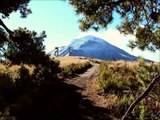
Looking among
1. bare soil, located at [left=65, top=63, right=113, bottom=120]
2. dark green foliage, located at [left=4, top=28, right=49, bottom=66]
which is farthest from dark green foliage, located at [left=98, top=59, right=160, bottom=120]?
dark green foliage, located at [left=4, top=28, right=49, bottom=66]

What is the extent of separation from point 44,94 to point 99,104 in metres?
3.18

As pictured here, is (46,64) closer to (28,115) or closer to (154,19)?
(28,115)

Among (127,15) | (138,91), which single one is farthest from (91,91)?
(127,15)

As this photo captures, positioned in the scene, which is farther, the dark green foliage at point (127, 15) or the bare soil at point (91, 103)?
the bare soil at point (91, 103)

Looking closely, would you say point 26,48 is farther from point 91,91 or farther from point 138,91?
point 138,91

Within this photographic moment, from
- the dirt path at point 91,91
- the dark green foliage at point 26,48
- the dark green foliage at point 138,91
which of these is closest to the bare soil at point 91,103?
the dirt path at point 91,91

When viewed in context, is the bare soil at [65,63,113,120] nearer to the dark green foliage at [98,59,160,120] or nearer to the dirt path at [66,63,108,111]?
the dirt path at [66,63,108,111]

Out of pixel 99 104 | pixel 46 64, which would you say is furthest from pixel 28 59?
pixel 99 104

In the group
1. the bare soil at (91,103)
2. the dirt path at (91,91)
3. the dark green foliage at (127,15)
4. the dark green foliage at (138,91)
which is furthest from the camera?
the dirt path at (91,91)

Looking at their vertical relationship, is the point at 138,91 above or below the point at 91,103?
above

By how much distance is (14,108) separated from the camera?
14.1 metres

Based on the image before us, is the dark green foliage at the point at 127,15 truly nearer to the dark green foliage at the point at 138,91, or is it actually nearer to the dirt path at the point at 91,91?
the dark green foliage at the point at 138,91

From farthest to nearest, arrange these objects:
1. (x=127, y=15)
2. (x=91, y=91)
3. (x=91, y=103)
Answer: (x=91, y=91) < (x=91, y=103) < (x=127, y=15)

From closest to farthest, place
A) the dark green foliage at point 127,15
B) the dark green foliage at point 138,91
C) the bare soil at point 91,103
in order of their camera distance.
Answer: the dark green foliage at point 127,15
the dark green foliage at point 138,91
the bare soil at point 91,103
